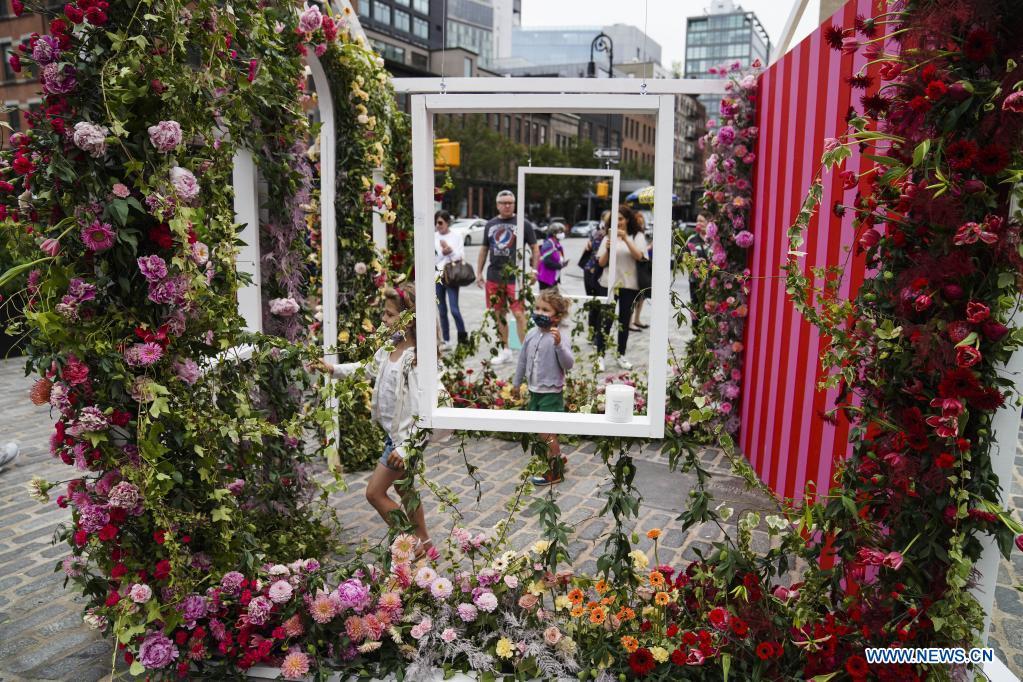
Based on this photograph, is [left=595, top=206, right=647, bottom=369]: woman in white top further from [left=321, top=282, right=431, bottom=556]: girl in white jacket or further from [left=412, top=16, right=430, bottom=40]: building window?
[left=412, top=16, right=430, bottom=40]: building window

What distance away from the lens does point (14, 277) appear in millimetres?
2773

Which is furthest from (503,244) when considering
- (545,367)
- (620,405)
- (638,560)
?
(638,560)

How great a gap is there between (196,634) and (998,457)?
3006mm

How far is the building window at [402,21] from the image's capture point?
6040cm

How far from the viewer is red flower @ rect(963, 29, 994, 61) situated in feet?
7.14

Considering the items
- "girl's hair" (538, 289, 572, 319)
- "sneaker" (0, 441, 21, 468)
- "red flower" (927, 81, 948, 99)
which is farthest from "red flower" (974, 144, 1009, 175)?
"sneaker" (0, 441, 21, 468)

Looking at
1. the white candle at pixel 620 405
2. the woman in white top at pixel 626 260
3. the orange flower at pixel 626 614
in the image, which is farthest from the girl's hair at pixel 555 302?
the woman in white top at pixel 626 260

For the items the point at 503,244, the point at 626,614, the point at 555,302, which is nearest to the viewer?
the point at 626,614

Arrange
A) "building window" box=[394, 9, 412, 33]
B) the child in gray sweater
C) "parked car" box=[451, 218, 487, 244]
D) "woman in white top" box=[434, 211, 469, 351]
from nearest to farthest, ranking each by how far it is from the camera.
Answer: the child in gray sweater
"woman in white top" box=[434, 211, 469, 351]
"parked car" box=[451, 218, 487, 244]
"building window" box=[394, 9, 412, 33]

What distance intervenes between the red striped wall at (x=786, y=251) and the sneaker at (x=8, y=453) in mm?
5604

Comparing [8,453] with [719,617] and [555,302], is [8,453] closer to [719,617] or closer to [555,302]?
[555,302]

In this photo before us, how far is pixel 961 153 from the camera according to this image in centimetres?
222

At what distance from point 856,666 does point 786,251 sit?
260 centimetres

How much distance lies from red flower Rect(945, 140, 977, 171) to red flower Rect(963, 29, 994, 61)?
25cm
